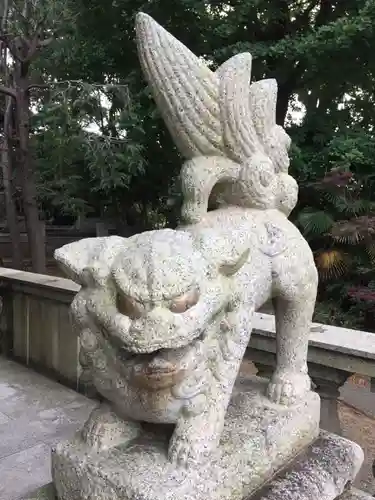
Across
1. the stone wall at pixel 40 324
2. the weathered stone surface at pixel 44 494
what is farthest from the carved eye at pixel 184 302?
the stone wall at pixel 40 324

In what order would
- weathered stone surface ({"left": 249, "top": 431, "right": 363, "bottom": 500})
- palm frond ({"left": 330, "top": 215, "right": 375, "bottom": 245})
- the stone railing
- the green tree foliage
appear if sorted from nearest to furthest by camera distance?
weathered stone surface ({"left": 249, "top": 431, "right": 363, "bottom": 500})
the stone railing
the green tree foliage
palm frond ({"left": 330, "top": 215, "right": 375, "bottom": 245})

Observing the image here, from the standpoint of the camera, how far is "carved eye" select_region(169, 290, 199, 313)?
938 millimetres

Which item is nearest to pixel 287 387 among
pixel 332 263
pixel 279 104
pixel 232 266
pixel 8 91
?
pixel 232 266

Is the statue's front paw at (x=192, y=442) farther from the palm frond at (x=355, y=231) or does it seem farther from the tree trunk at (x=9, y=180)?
the tree trunk at (x=9, y=180)

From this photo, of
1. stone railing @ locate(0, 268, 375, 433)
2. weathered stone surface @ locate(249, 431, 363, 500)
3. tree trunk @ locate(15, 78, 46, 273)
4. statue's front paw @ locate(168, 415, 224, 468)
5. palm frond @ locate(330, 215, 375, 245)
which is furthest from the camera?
palm frond @ locate(330, 215, 375, 245)

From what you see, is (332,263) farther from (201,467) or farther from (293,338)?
(201,467)

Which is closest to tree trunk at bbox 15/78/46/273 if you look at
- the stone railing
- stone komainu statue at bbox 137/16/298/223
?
the stone railing

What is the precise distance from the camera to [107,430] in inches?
44.0

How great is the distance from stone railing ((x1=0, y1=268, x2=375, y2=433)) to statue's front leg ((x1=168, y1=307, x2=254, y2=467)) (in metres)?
0.91

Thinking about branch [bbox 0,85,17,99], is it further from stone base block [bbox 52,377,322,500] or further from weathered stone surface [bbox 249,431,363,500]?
weathered stone surface [bbox 249,431,363,500]

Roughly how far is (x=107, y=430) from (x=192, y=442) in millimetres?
211

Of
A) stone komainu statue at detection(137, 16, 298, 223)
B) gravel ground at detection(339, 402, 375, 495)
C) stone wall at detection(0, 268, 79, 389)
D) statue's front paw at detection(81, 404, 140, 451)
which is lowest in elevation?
gravel ground at detection(339, 402, 375, 495)

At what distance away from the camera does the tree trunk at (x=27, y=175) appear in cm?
466

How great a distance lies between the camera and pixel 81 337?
1.05m
